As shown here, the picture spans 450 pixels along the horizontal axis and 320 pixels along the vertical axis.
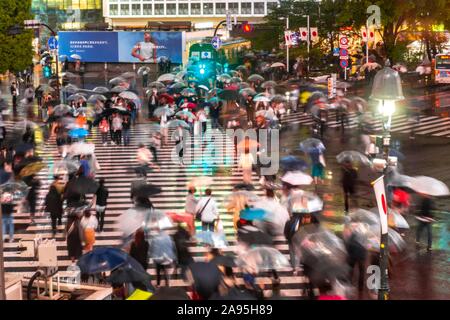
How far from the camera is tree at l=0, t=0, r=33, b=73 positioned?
46.4 metres

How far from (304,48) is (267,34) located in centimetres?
1472

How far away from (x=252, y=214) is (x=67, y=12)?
4496 inches

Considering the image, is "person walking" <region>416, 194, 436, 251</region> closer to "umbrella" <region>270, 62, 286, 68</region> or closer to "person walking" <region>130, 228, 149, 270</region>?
"person walking" <region>130, 228, 149, 270</region>

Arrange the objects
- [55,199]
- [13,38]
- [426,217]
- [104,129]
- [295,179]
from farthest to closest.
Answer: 1. [13,38]
2. [104,129]
3. [55,199]
4. [295,179]
5. [426,217]

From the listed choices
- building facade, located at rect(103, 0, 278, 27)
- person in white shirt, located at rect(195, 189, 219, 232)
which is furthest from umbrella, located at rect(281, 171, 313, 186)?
building facade, located at rect(103, 0, 278, 27)

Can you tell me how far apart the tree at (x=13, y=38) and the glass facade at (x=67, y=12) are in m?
70.4

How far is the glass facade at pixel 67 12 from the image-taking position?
120 metres

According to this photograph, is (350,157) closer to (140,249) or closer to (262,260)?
(140,249)

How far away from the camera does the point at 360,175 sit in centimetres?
2450

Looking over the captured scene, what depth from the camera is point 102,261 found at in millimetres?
12398

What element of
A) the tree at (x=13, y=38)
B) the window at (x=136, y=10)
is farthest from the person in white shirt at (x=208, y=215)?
the window at (x=136, y=10)

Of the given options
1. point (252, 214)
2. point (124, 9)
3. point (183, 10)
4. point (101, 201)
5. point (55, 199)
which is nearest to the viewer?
point (252, 214)

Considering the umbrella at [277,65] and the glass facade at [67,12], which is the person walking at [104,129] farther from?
the glass facade at [67,12]

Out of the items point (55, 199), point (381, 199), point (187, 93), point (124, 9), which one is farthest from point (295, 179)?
point (124, 9)
